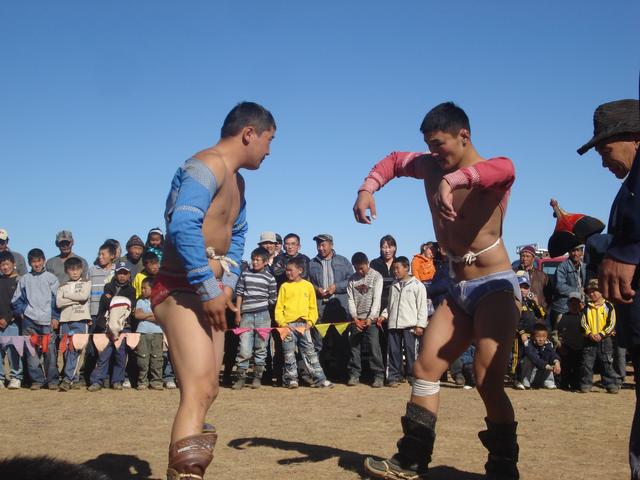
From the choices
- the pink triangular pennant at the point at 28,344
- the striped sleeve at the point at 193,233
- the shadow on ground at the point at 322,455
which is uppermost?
the striped sleeve at the point at 193,233

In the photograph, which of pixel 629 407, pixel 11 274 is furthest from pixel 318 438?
pixel 11 274

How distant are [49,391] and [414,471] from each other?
7.00 metres

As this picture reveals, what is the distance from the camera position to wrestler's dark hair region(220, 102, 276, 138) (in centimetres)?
410

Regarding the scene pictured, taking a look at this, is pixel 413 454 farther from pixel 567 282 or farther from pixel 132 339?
pixel 567 282

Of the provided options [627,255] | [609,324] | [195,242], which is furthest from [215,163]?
[609,324]

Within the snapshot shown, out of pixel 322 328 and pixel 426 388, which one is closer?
pixel 426 388

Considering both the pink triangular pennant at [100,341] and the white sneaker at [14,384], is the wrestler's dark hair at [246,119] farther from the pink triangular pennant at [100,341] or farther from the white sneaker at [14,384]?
the white sneaker at [14,384]

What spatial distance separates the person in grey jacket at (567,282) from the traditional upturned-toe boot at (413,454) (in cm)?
723

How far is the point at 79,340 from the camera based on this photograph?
10086mm

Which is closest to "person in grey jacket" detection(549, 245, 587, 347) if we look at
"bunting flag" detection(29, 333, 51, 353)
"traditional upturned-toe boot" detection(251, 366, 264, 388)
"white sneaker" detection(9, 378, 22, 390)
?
"traditional upturned-toe boot" detection(251, 366, 264, 388)

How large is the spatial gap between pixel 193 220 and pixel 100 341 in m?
7.07

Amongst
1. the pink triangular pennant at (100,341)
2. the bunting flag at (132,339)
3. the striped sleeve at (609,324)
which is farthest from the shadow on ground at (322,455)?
the striped sleeve at (609,324)

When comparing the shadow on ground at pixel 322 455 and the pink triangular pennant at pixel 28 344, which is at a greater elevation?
the pink triangular pennant at pixel 28 344

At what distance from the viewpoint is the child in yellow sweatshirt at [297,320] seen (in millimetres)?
10359
